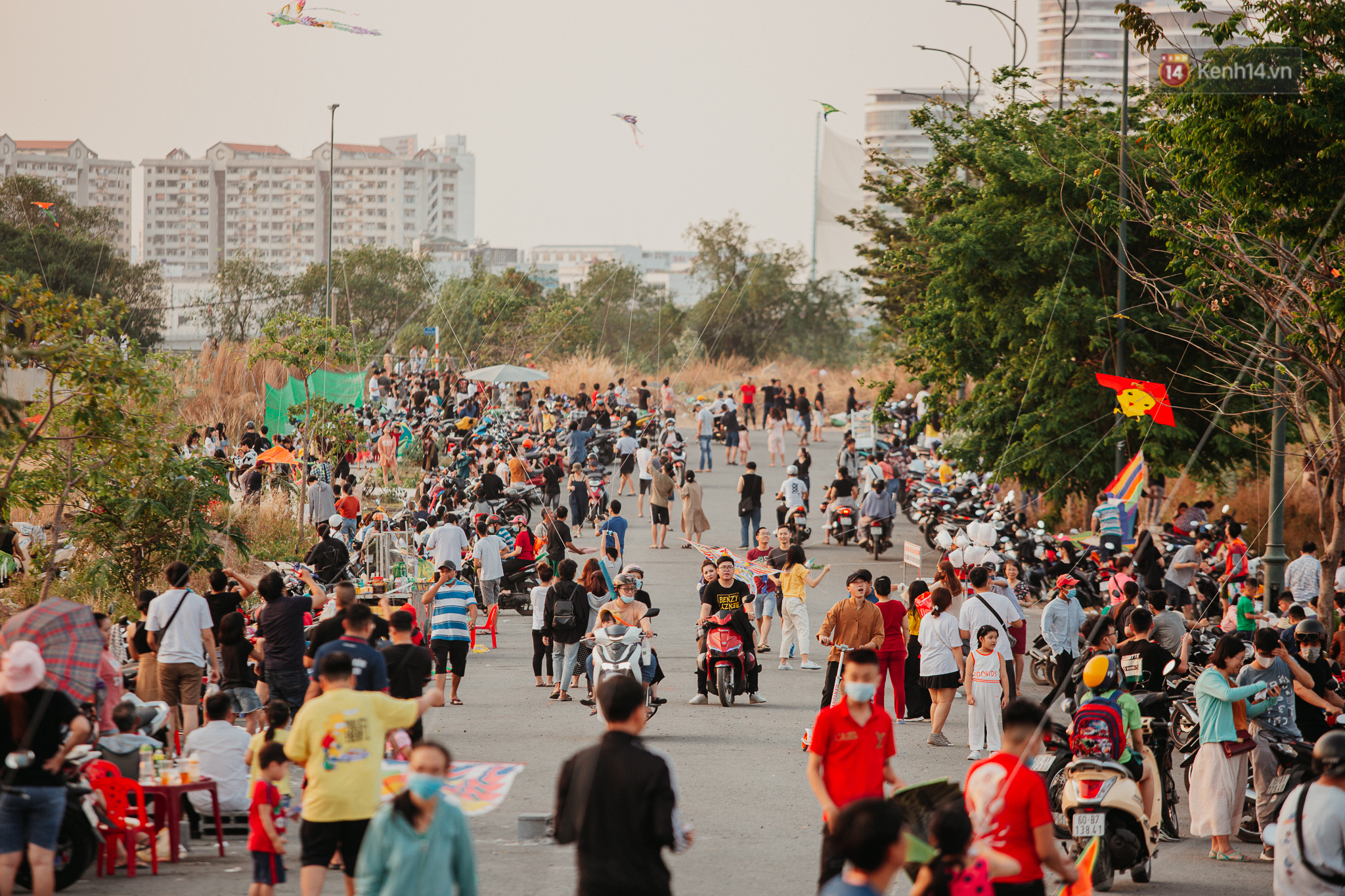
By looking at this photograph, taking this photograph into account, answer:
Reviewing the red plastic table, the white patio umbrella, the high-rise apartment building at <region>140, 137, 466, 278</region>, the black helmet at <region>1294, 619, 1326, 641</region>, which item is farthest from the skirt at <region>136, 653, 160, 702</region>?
the high-rise apartment building at <region>140, 137, 466, 278</region>

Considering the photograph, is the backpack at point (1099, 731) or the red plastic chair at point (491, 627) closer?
the backpack at point (1099, 731)

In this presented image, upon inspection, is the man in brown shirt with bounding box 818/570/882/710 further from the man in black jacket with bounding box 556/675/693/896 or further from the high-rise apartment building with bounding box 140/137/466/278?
the high-rise apartment building with bounding box 140/137/466/278

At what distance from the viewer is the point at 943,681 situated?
11.3 metres

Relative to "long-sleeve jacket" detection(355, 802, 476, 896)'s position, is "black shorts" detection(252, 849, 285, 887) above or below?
below

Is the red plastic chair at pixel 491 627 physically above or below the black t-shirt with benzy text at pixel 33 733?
below

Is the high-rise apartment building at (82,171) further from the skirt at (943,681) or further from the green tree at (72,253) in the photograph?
the skirt at (943,681)

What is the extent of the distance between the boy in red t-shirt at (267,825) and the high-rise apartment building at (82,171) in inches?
6264

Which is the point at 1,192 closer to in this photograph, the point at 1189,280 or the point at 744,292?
the point at 744,292

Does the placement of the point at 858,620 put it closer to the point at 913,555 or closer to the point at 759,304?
the point at 913,555

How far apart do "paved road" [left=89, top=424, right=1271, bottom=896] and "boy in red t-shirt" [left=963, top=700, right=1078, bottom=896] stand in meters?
2.06

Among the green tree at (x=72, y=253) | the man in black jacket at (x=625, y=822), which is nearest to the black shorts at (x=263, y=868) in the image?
the man in black jacket at (x=625, y=822)

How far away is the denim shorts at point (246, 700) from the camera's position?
1022 centimetres

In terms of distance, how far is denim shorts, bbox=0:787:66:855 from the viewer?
6.35 m

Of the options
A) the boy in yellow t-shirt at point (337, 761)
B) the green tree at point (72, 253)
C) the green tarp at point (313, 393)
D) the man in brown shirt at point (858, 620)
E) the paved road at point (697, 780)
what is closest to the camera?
the boy in yellow t-shirt at point (337, 761)
